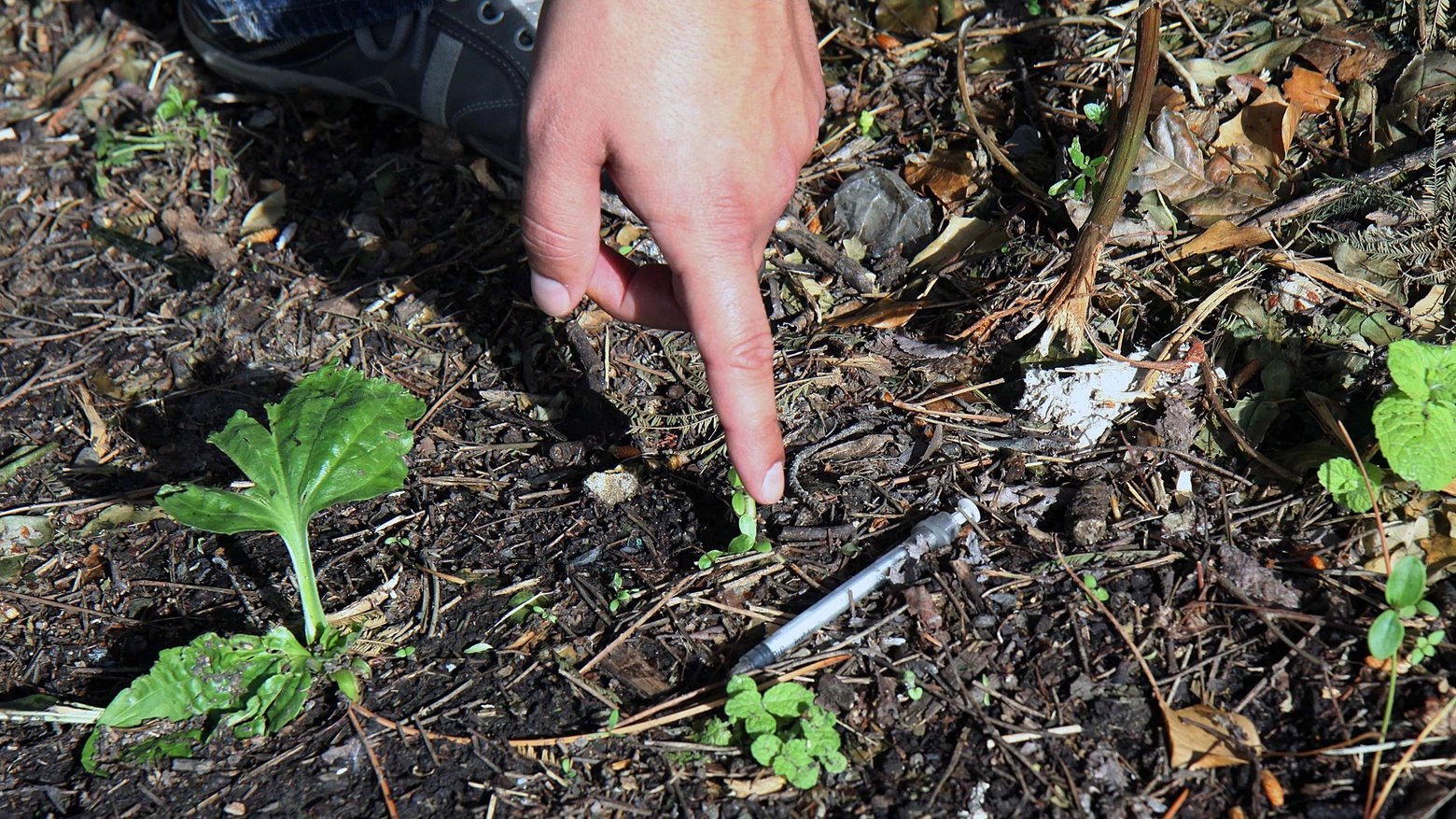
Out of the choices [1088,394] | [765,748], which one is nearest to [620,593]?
[765,748]

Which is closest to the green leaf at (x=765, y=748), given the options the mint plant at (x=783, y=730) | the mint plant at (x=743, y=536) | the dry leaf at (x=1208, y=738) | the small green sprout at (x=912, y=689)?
the mint plant at (x=783, y=730)

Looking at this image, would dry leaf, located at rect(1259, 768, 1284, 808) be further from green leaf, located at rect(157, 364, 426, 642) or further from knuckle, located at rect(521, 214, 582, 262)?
green leaf, located at rect(157, 364, 426, 642)

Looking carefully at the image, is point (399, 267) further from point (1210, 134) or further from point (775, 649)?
point (1210, 134)

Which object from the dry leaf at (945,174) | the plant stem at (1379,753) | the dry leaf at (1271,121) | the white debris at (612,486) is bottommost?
Answer: the plant stem at (1379,753)

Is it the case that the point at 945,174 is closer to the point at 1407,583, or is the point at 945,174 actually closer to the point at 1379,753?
the point at 1407,583

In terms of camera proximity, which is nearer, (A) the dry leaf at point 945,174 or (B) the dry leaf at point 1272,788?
(B) the dry leaf at point 1272,788

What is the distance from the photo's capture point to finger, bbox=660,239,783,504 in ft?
6.49

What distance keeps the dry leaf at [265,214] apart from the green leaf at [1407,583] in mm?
3383

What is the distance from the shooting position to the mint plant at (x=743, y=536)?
2166 mm

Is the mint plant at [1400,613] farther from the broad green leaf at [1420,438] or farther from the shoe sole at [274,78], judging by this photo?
the shoe sole at [274,78]

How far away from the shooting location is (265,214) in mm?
3408

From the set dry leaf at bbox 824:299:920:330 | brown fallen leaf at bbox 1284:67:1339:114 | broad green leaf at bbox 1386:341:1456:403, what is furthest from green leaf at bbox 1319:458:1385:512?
brown fallen leaf at bbox 1284:67:1339:114

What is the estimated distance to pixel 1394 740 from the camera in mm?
1752

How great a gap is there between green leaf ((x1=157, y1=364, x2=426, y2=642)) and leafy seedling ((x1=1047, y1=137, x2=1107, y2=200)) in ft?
6.00
